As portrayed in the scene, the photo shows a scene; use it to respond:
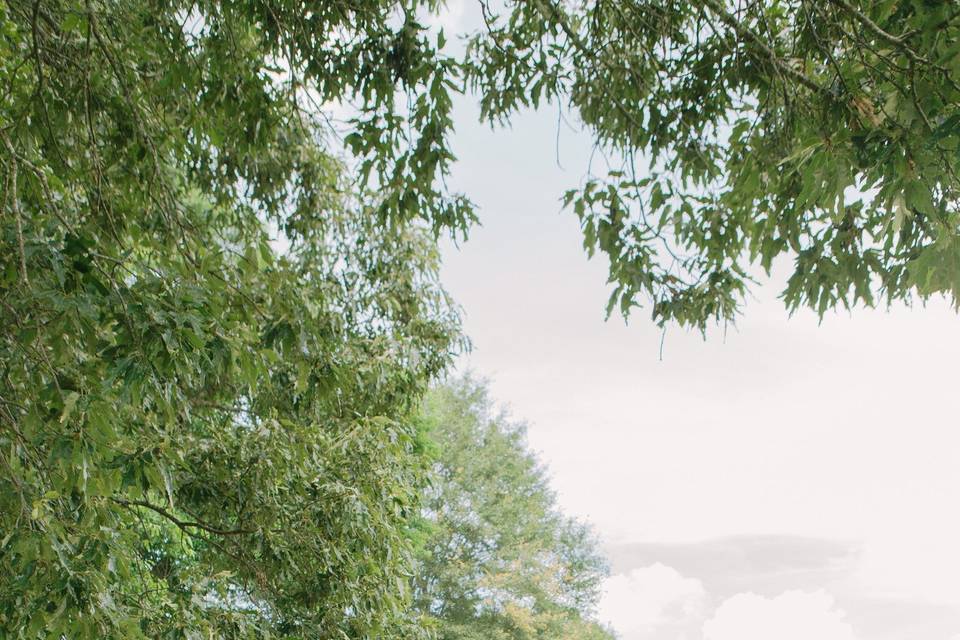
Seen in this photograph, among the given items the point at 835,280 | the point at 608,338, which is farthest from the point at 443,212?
the point at 608,338

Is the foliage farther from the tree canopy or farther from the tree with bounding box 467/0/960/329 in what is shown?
the tree with bounding box 467/0/960/329

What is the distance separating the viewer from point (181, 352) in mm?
2203

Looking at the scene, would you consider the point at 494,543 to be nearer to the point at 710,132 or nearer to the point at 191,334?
the point at 710,132

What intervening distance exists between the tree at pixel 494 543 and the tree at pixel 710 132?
10207mm

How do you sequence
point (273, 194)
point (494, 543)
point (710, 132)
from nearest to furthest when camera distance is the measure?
point (710, 132)
point (273, 194)
point (494, 543)

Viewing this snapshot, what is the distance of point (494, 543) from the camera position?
1566cm

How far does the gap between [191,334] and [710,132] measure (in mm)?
2222

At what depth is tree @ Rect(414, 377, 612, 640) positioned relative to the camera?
1476 cm

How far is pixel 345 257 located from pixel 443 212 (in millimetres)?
2345

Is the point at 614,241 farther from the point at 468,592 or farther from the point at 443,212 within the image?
the point at 468,592

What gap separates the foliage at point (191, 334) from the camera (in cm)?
230

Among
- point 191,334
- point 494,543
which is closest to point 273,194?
point 191,334

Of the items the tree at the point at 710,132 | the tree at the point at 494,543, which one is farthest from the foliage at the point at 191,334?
the tree at the point at 494,543

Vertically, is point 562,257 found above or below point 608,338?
above
